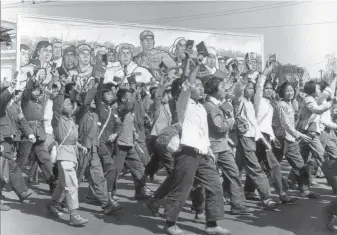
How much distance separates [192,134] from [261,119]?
6.01 ft

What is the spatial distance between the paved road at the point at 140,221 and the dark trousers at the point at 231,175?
0.75 ft

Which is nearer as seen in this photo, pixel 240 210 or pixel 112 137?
pixel 240 210

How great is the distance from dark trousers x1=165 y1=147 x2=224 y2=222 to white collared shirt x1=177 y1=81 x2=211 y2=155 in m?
0.10

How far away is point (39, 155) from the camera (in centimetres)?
662

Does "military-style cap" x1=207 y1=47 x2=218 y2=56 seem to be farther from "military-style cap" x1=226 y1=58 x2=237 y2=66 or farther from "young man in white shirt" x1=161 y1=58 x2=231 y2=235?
"young man in white shirt" x1=161 y1=58 x2=231 y2=235

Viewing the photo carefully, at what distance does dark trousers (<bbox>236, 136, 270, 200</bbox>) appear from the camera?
18.8 feet

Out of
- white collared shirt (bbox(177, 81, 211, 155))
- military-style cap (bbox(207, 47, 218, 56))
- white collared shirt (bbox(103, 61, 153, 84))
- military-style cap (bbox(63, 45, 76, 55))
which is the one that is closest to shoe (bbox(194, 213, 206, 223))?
white collared shirt (bbox(177, 81, 211, 155))

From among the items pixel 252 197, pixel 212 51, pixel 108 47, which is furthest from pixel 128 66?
pixel 252 197

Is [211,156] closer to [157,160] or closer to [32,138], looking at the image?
[157,160]

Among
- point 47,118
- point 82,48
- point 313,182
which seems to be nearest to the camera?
point 47,118

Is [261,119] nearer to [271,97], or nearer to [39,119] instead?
[271,97]

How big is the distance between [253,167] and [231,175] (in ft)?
1.55

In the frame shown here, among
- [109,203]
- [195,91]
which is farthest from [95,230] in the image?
[195,91]

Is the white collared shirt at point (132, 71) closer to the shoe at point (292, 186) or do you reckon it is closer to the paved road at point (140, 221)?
the shoe at point (292, 186)
